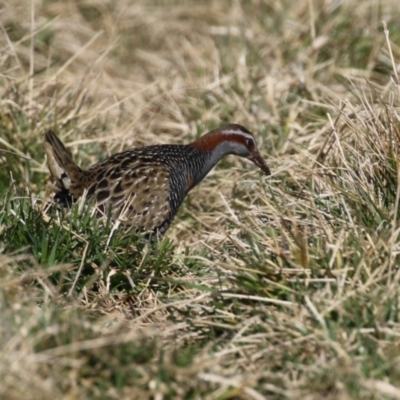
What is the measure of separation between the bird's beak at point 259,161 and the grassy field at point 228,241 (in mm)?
94

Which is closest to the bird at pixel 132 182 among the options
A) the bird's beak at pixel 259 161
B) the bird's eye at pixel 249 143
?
the bird's beak at pixel 259 161

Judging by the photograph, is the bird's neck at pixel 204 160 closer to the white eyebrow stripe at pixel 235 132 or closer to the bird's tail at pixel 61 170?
the white eyebrow stripe at pixel 235 132

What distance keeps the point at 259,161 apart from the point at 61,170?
1.49m

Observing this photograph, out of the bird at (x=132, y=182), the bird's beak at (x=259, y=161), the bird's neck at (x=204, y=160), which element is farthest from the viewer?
the bird's neck at (x=204, y=160)

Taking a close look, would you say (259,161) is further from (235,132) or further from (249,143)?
(235,132)

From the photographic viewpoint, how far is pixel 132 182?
650cm

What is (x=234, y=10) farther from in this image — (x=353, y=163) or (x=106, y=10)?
A: (x=353, y=163)

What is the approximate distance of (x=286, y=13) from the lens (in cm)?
991

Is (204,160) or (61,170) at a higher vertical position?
(61,170)

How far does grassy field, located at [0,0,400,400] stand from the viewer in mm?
4180

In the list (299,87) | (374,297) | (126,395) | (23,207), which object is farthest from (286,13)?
(126,395)

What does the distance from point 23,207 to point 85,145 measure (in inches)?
74.1

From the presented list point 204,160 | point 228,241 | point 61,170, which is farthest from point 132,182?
point 228,241

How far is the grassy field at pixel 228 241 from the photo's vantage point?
4.18 meters
